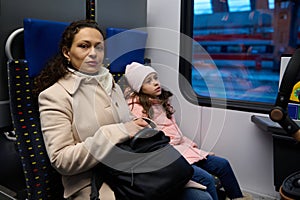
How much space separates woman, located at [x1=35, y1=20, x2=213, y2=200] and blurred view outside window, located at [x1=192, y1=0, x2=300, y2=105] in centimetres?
115

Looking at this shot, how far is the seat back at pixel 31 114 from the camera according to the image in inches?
53.4

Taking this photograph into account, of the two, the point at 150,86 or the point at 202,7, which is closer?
the point at 150,86

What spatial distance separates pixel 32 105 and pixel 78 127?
10.7 inches

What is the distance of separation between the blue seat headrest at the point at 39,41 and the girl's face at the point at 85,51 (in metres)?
0.12

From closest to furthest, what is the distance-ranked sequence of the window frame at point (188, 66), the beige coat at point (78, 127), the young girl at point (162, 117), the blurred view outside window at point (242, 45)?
the beige coat at point (78, 127) < the young girl at point (162, 117) < the blurred view outside window at point (242, 45) < the window frame at point (188, 66)

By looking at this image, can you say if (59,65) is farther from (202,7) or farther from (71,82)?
(202,7)

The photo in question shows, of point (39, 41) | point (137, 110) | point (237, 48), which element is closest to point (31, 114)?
point (39, 41)

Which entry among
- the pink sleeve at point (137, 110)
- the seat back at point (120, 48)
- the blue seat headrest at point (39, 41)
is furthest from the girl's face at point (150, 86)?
the blue seat headrest at point (39, 41)

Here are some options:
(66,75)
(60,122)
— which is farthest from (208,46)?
(60,122)

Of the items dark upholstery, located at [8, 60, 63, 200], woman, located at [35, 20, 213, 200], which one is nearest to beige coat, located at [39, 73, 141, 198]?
woman, located at [35, 20, 213, 200]

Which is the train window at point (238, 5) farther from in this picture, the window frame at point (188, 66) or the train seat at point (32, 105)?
the train seat at point (32, 105)

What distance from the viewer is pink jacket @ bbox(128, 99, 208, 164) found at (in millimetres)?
1905

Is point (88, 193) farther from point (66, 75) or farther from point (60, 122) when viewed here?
point (66, 75)

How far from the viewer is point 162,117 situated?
2018 mm
